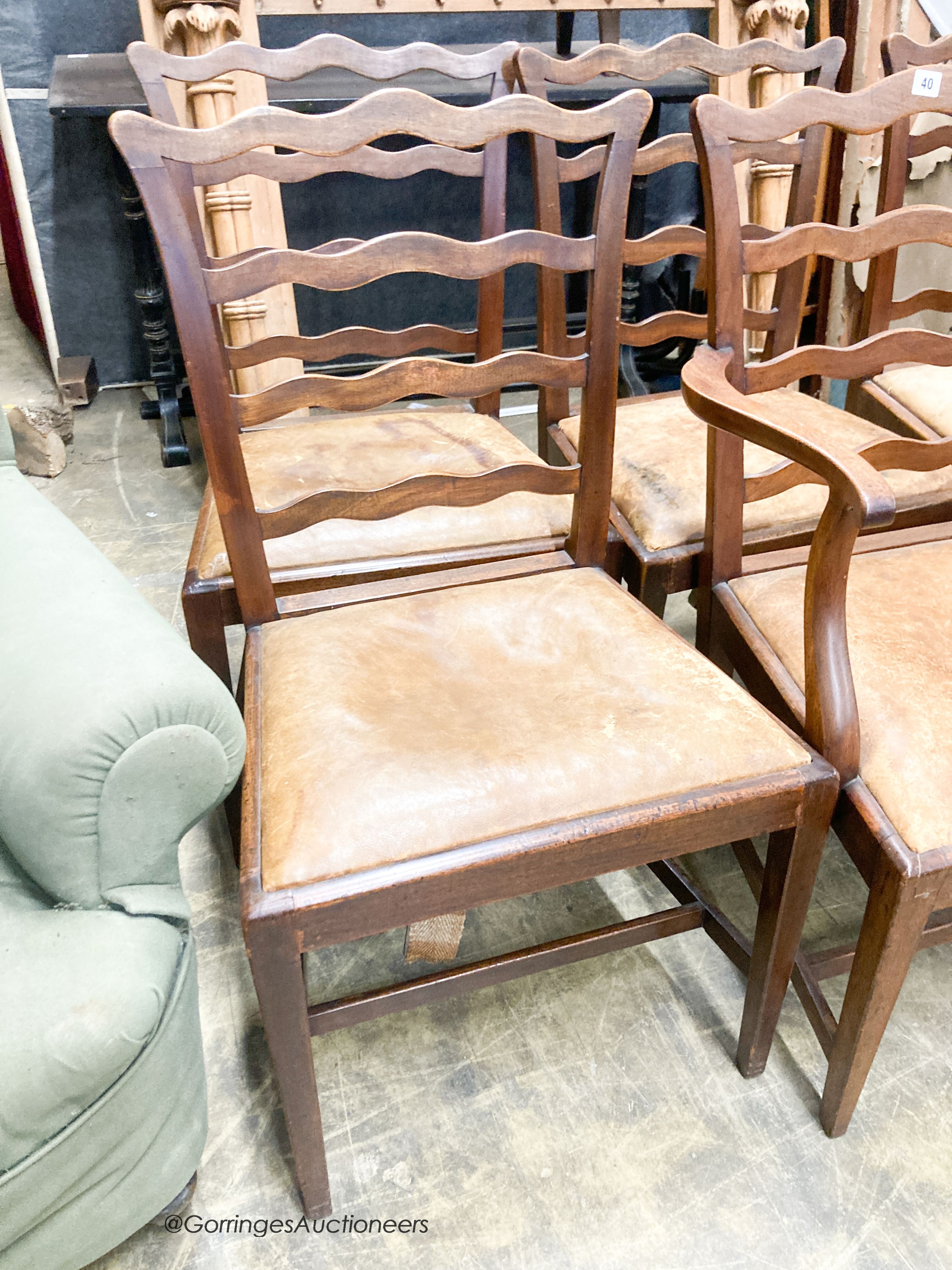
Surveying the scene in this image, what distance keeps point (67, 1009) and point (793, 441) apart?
2.53 feet

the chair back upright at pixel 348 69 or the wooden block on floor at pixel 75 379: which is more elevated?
the chair back upright at pixel 348 69

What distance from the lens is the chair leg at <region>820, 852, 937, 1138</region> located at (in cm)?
84

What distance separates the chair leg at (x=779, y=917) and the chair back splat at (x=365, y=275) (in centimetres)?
47

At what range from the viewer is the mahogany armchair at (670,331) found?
1.24m

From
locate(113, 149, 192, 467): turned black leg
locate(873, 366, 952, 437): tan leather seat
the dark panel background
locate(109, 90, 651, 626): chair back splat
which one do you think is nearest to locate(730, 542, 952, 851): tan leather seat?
locate(109, 90, 651, 626): chair back splat

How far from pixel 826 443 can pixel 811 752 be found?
11.8 inches

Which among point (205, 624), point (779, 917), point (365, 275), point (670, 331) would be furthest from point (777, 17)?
point (779, 917)

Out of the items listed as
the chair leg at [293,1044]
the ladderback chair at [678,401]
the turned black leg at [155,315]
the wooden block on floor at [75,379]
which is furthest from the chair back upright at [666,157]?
the wooden block on floor at [75,379]

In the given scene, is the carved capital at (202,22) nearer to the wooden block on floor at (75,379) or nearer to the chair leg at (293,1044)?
the wooden block on floor at (75,379)

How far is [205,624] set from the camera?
3.80 ft

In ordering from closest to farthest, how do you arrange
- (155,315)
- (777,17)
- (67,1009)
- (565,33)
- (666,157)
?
1. (67,1009)
2. (666,157)
3. (777,17)
4. (565,33)
5. (155,315)

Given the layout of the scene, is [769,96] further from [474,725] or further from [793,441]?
[474,725]

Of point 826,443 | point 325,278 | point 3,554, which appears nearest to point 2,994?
point 3,554

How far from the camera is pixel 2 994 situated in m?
0.72
